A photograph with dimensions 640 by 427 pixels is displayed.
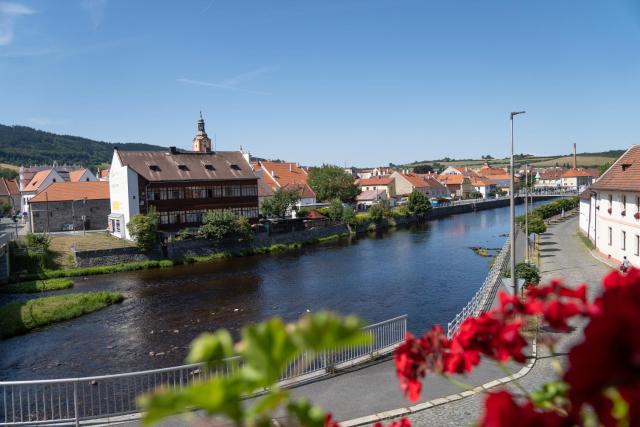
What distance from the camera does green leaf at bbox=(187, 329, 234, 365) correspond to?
4.53ft

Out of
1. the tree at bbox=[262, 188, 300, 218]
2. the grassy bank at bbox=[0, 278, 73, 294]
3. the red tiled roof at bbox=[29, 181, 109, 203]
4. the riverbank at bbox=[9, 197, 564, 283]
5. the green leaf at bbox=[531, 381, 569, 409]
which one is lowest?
the grassy bank at bbox=[0, 278, 73, 294]

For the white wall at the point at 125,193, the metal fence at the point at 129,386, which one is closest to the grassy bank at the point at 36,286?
the white wall at the point at 125,193

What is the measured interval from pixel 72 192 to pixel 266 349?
2288 inches

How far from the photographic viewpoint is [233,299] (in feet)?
95.4

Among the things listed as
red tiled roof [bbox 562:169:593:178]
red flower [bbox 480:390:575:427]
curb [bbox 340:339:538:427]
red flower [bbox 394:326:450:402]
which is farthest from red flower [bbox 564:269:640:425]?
red tiled roof [bbox 562:169:593:178]

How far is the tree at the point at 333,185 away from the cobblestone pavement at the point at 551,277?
94.1 feet

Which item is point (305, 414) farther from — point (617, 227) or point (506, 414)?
point (617, 227)

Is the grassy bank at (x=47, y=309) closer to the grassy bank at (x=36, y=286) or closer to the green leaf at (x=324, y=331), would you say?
the grassy bank at (x=36, y=286)

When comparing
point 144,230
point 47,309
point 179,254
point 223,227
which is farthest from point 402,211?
point 47,309

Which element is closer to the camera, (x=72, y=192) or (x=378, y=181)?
(x=72, y=192)

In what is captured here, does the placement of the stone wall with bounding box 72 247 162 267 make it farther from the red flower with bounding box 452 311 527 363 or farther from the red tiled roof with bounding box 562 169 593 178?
the red tiled roof with bounding box 562 169 593 178

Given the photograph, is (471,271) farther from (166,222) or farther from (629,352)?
(629,352)

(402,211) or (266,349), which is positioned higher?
(266,349)

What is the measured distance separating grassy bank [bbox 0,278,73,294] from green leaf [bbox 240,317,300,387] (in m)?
35.5
